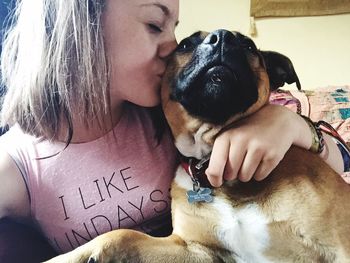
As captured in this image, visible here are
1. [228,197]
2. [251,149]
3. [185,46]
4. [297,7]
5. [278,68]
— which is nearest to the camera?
[251,149]

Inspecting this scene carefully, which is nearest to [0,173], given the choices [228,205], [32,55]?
[32,55]

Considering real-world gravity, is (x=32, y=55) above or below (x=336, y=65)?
above

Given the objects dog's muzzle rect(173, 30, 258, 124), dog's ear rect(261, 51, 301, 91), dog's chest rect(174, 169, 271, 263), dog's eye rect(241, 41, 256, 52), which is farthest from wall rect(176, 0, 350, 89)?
dog's chest rect(174, 169, 271, 263)

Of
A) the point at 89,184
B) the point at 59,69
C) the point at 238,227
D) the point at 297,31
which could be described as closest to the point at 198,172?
the point at 238,227

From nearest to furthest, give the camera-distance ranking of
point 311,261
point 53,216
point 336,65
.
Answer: point 311,261
point 53,216
point 336,65

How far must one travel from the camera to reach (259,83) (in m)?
1.06

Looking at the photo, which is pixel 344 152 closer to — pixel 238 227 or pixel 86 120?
pixel 238 227

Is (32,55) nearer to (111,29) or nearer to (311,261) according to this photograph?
(111,29)

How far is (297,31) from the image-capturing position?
287 cm

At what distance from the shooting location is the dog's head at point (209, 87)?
969mm

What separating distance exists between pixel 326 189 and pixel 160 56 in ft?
1.63

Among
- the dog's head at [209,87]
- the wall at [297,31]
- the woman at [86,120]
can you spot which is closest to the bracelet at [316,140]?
the woman at [86,120]

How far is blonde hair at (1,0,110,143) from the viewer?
99cm

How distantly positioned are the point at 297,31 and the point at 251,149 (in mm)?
2199
